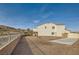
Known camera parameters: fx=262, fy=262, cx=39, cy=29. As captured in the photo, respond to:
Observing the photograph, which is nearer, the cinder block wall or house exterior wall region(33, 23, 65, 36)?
the cinder block wall

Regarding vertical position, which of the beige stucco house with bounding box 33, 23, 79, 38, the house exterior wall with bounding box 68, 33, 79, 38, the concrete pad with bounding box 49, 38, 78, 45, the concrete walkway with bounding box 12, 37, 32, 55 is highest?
the beige stucco house with bounding box 33, 23, 79, 38

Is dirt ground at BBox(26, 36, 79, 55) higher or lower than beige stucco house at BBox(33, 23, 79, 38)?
lower

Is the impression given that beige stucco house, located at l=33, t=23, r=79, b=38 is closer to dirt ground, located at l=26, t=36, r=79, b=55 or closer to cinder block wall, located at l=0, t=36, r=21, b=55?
dirt ground, located at l=26, t=36, r=79, b=55

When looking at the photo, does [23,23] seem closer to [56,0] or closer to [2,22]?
[2,22]

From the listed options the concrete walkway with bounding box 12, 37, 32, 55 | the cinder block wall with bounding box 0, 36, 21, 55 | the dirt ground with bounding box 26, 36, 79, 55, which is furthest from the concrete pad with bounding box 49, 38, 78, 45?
the cinder block wall with bounding box 0, 36, 21, 55

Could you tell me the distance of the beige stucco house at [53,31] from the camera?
4.21m

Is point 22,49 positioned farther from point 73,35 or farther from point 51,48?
point 73,35

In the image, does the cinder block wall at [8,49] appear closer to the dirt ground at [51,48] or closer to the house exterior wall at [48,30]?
the dirt ground at [51,48]

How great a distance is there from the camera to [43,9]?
4.20 m

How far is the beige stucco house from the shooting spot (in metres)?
4.21

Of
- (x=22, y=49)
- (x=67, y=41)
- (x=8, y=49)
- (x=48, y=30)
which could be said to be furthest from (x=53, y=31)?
(x=8, y=49)

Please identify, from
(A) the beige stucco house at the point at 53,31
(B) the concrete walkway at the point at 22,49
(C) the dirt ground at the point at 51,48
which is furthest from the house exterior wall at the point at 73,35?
(B) the concrete walkway at the point at 22,49

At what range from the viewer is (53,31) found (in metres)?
4.25

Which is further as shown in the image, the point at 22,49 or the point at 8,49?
the point at 22,49
